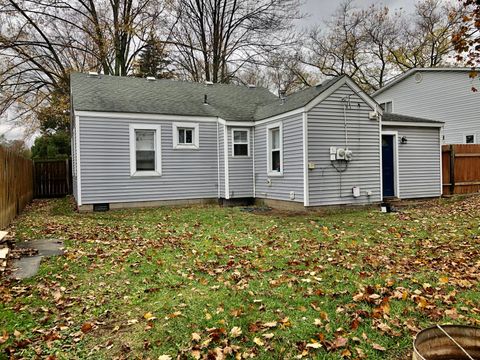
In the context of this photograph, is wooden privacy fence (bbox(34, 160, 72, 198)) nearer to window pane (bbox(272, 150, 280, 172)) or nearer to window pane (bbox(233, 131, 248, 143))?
window pane (bbox(233, 131, 248, 143))

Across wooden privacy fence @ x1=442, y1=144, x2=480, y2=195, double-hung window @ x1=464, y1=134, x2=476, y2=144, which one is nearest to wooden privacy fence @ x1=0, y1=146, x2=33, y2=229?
wooden privacy fence @ x1=442, y1=144, x2=480, y2=195

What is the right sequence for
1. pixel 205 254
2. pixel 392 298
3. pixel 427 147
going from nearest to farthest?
pixel 392 298 < pixel 205 254 < pixel 427 147

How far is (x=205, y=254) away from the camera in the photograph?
6480mm

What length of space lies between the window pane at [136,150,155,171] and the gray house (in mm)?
37

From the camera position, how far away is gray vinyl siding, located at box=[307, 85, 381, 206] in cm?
1134

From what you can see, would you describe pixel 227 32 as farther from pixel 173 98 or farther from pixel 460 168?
pixel 460 168

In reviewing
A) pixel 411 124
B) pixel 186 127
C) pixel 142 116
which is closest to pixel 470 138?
pixel 411 124

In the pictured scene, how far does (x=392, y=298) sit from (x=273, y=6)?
84.1 ft

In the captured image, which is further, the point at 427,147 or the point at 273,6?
the point at 273,6

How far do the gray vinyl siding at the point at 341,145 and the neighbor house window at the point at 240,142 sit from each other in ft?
11.9

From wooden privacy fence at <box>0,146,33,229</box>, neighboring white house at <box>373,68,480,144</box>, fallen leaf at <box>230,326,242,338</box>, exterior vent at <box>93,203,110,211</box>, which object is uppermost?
neighboring white house at <box>373,68,480,144</box>

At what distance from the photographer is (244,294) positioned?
4.49 meters

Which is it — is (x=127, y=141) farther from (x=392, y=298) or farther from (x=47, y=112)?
Answer: (x=47, y=112)

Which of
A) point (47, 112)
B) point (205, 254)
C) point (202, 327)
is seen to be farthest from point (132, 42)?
point (202, 327)
